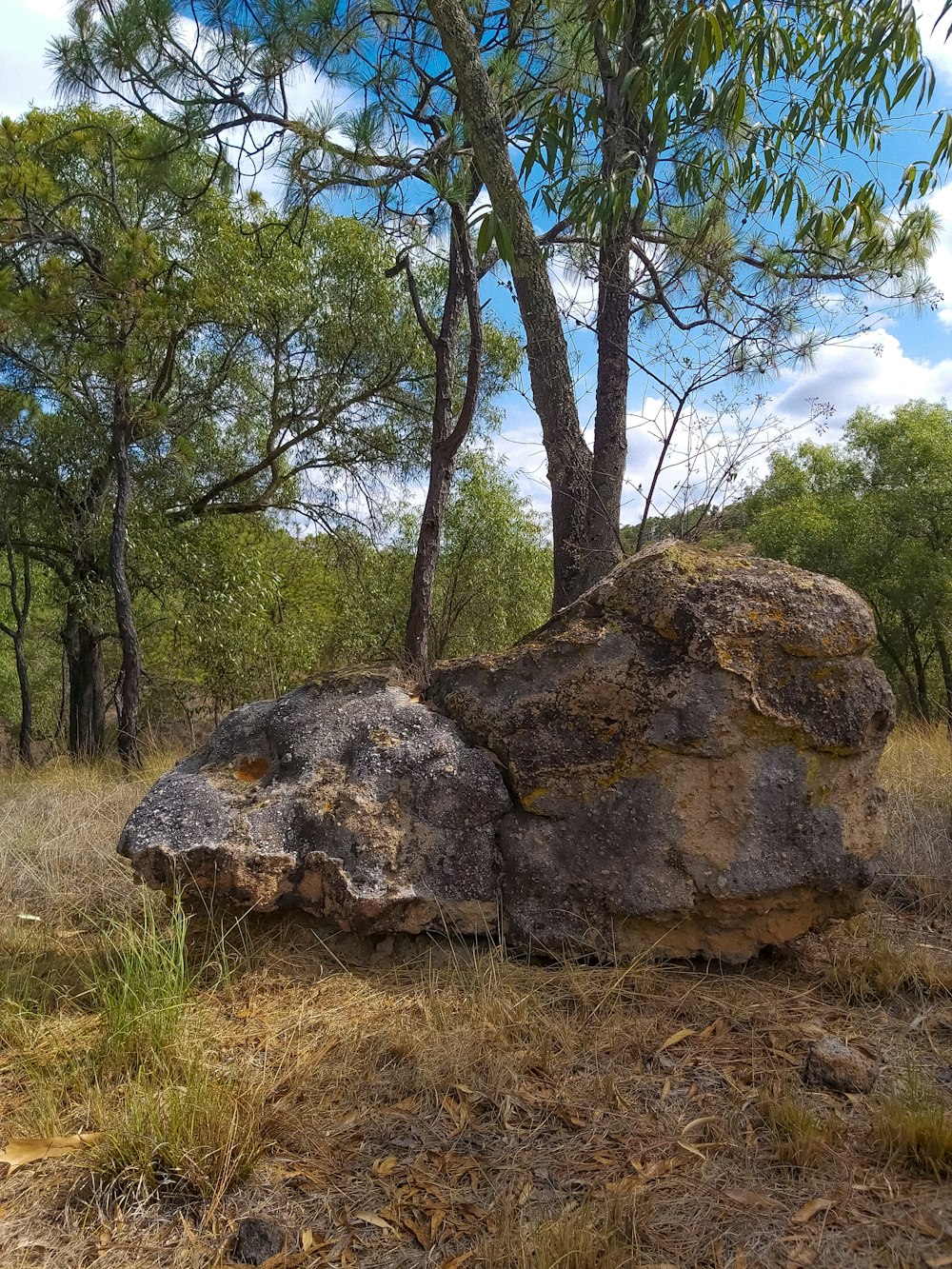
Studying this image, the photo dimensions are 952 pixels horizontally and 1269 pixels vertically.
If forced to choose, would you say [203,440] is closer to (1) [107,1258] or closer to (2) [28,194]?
(2) [28,194]

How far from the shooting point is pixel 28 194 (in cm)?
769

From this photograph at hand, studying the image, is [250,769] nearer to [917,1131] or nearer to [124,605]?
[917,1131]

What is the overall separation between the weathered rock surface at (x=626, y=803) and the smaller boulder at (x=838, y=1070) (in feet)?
1.90

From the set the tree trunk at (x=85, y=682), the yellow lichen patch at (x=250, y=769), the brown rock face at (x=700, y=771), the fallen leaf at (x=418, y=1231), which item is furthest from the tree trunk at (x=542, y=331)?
the tree trunk at (x=85, y=682)

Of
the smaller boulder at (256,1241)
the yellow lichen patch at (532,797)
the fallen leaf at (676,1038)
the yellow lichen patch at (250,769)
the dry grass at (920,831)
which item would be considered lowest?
the smaller boulder at (256,1241)

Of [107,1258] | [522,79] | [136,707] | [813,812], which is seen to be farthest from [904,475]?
[107,1258]

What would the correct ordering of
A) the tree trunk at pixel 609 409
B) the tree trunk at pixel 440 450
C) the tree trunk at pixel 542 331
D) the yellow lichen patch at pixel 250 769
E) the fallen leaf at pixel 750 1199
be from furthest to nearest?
the tree trunk at pixel 440 450 < the tree trunk at pixel 609 409 < the tree trunk at pixel 542 331 < the yellow lichen patch at pixel 250 769 < the fallen leaf at pixel 750 1199

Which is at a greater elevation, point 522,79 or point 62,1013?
point 522,79

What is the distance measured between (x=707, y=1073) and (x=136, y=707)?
7158 mm

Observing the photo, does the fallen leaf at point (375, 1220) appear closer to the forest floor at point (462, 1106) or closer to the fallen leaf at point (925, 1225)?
the forest floor at point (462, 1106)

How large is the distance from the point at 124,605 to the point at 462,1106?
701cm

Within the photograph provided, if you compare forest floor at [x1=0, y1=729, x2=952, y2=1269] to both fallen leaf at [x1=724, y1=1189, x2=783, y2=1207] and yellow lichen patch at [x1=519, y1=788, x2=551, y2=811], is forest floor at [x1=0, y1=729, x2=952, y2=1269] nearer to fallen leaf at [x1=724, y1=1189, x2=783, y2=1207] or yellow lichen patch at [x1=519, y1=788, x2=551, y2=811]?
fallen leaf at [x1=724, y1=1189, x2=783, y2=1207]

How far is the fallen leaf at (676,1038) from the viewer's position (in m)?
2.53

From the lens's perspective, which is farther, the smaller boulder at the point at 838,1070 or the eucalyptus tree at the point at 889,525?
the eucalyptus tree at the point at 889,525
